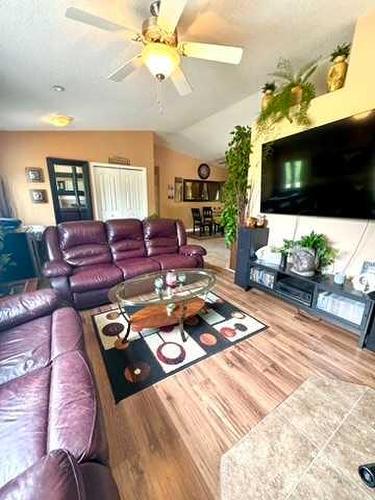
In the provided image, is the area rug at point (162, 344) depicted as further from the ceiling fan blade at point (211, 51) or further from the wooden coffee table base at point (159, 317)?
the ceiling fan blade at point (211, 51)

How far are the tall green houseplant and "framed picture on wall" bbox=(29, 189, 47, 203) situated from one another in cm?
347

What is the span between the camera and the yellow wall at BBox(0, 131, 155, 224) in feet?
12.9

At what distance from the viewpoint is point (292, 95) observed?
2383 mm

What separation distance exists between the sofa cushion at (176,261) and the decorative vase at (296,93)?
2163 mm

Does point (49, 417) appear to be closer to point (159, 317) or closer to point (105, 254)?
point (159, 317)

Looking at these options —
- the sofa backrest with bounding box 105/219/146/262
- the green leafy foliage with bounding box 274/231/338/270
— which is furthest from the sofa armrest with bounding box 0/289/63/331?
the green leafy foliage with bounding box 274/231/338/270

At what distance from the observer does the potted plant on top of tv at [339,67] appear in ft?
6.72

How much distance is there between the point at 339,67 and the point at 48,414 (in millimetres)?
3306

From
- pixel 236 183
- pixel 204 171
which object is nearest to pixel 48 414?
pixel 236 183

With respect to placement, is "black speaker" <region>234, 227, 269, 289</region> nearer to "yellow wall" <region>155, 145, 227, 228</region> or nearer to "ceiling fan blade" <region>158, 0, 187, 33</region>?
"ceiling fan blade" <region>158, 0, 187, 33</region>

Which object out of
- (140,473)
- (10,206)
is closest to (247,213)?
(140,473)

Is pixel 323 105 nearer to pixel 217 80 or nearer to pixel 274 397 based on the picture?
pixel 217 80

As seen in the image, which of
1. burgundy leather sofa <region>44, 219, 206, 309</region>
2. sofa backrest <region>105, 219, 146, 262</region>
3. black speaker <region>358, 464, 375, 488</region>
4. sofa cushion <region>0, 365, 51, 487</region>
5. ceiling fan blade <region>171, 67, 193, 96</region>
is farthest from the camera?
sofa backrest <region>105, 219, 146, 262</region>

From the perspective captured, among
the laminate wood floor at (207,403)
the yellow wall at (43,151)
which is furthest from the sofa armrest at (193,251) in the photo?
the yellow wall at (43,151)
